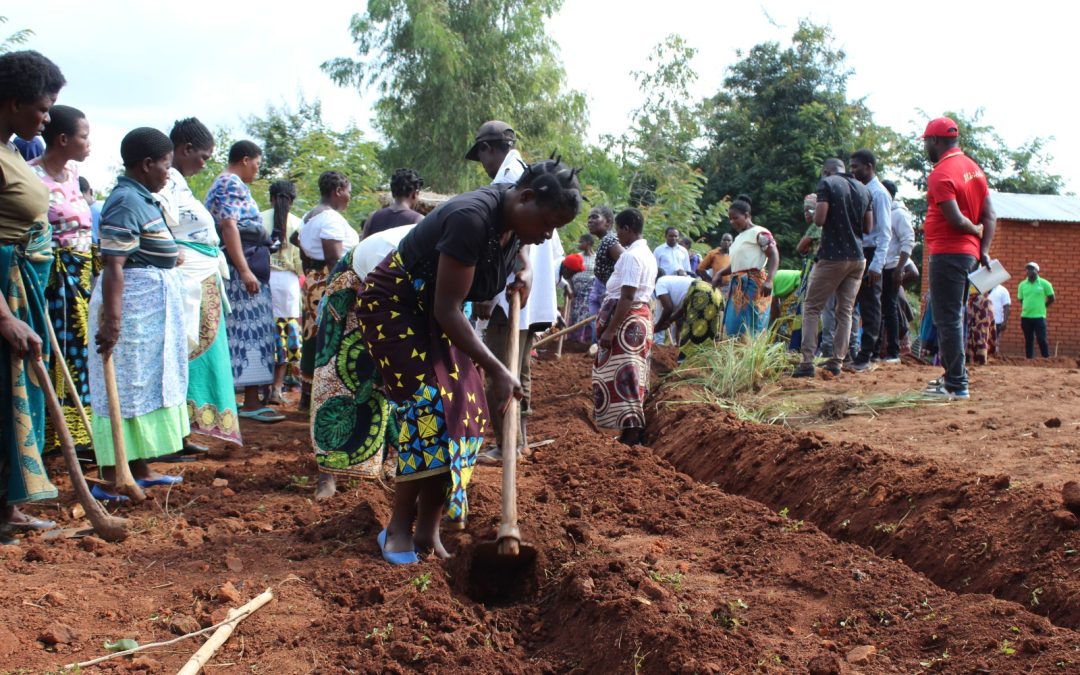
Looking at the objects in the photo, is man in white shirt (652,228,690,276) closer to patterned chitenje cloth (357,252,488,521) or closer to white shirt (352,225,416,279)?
white shirt (352,225,416,279)

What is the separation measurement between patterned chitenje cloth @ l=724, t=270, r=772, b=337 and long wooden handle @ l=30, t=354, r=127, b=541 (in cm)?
671

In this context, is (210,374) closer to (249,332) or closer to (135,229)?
(135,229)

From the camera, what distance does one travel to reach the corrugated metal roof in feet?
55.8

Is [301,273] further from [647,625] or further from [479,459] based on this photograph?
[647,625]

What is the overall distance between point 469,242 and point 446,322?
296 mm

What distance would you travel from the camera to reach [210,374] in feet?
17.9

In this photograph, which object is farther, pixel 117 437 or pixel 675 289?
pixel 675 289

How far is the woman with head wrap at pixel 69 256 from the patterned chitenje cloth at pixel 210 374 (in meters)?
0.55

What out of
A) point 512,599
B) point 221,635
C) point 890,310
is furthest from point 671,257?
point 221,635

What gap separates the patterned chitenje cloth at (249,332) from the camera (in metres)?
6.92

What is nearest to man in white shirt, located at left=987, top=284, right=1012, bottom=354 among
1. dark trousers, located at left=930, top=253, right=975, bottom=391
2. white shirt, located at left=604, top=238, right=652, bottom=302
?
dark trousers, located at left=930, top=253, right=975, bottom=391

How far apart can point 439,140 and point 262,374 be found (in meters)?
14.9

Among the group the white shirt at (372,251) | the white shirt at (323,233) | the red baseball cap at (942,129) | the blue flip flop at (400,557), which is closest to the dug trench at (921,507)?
the red baseball cap at (942,129)

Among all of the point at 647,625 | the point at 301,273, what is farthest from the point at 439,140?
the point at 647,625
